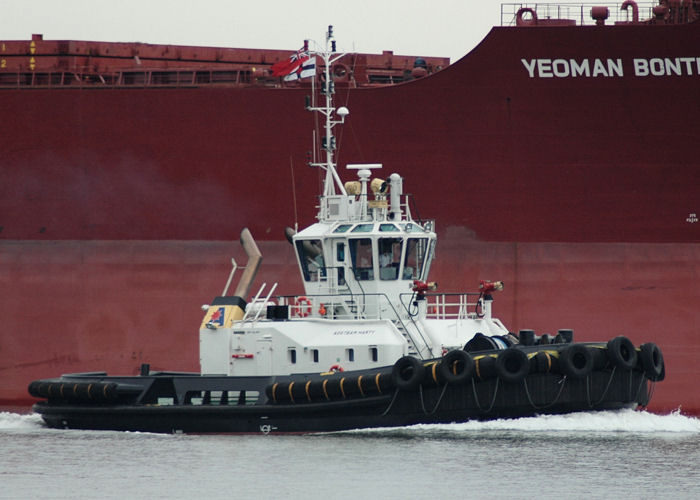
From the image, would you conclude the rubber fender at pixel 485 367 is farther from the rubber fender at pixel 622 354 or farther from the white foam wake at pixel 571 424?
the rubber fender at pixel 622 354

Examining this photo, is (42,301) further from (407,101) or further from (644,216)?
(644,216)

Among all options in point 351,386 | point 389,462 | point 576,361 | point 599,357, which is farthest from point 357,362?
point 599,357

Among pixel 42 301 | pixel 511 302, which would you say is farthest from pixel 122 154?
pixel 511 302

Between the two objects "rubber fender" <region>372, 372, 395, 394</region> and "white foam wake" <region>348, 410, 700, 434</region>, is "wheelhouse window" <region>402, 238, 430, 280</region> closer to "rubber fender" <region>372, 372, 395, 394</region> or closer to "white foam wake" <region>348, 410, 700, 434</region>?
"rubber fender" <region>372, 372, 395, 394</region>

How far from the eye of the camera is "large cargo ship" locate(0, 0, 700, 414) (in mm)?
19281

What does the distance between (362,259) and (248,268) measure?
5.43ft

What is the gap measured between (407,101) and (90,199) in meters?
5.38

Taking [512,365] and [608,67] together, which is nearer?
[512,365]

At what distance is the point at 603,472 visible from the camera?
13.0m

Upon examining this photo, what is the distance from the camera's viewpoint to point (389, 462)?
13.6m

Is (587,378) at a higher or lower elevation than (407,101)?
lower

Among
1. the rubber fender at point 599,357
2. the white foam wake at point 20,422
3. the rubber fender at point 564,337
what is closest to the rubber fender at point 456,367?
the rubber fender at point 599,357

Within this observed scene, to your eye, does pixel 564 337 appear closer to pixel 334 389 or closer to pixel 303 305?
pixel 334 389

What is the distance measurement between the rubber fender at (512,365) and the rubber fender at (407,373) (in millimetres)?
893
